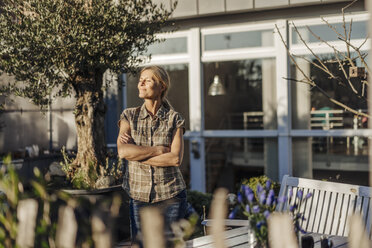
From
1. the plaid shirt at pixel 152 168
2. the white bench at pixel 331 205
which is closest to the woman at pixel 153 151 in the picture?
the plaid shirt at pixel 152 168

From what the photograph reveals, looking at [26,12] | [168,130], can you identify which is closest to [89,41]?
[26,12]

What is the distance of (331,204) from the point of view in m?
3.51

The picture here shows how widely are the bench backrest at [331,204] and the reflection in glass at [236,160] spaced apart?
9.24 feet

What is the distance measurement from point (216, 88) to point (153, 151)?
13.3 feet

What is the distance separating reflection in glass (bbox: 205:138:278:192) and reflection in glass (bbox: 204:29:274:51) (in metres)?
1.35

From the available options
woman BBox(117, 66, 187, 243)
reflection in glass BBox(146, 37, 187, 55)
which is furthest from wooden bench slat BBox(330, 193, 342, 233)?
reflection in glass BBox(146, 37, 187, 55)

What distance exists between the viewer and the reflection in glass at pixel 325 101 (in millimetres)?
6004

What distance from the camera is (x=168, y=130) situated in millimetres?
2930

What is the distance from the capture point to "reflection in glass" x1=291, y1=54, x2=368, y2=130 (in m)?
6.00

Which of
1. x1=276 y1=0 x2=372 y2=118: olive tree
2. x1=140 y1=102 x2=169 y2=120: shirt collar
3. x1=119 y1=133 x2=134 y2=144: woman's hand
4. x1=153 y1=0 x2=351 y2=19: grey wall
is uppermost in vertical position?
x1=153 y1=0 x2=351 y2=19: grey wall

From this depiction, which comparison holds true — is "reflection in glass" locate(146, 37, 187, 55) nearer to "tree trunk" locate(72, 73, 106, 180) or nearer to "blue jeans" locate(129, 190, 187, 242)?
"tree trunk" locate(72, 73, 106, 180)

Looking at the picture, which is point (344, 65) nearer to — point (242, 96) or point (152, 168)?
point (242, 96)

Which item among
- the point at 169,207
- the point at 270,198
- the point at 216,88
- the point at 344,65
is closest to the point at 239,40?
the point at 216,88

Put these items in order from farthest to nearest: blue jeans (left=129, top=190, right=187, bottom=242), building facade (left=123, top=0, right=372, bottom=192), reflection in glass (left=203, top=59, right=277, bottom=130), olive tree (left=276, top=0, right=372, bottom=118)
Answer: reflection in glass (left=203, top=59, right=277, bottom=130), building facade (left=123, top=0, right=372, bottom=192), olive tree (left=276, top=0, right=372, bottom=118), blue jeans (left=129, top=190, right=187, bottom=242)
